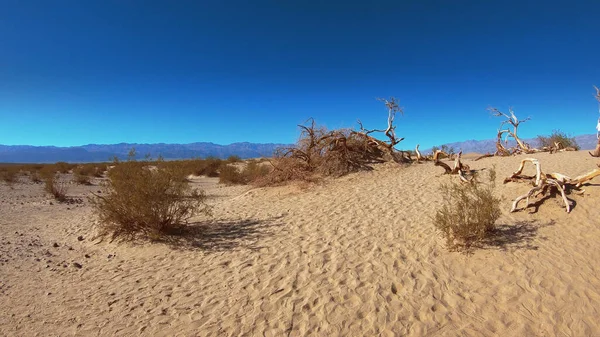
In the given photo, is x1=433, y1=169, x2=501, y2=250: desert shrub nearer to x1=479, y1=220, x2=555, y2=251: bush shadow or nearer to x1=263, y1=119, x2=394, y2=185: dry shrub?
x1=479, y1=220, x2=555, y2=251: bush shadow

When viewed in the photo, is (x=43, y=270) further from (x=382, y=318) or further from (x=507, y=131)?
(x=507, y=131)

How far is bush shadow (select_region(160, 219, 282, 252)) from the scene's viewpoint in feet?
20.2

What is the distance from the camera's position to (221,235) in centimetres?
681

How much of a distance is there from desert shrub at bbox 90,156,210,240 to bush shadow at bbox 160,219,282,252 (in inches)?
13.5

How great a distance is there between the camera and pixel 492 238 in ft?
18.3

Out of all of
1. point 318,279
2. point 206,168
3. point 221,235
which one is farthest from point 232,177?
point 318,279

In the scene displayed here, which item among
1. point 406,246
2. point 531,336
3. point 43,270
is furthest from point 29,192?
point 531,336

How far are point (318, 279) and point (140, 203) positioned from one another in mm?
3876

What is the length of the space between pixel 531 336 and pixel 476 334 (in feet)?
1.85

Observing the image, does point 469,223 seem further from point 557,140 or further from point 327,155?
point 557,140

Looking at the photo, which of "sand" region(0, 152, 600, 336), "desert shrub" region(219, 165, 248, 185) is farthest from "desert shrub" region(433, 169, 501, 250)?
"desert shrub" region(219, 165, 248, 185)

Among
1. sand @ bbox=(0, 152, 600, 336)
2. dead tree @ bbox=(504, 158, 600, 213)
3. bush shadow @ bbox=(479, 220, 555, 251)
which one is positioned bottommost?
sand @ bbox=(0, 152, 600, 336)

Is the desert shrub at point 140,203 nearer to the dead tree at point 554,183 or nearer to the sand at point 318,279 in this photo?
the sand at point 318,279

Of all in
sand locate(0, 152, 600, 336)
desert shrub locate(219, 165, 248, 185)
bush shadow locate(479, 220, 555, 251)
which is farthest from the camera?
desert shrub locate(219, 165, 248, 185)
